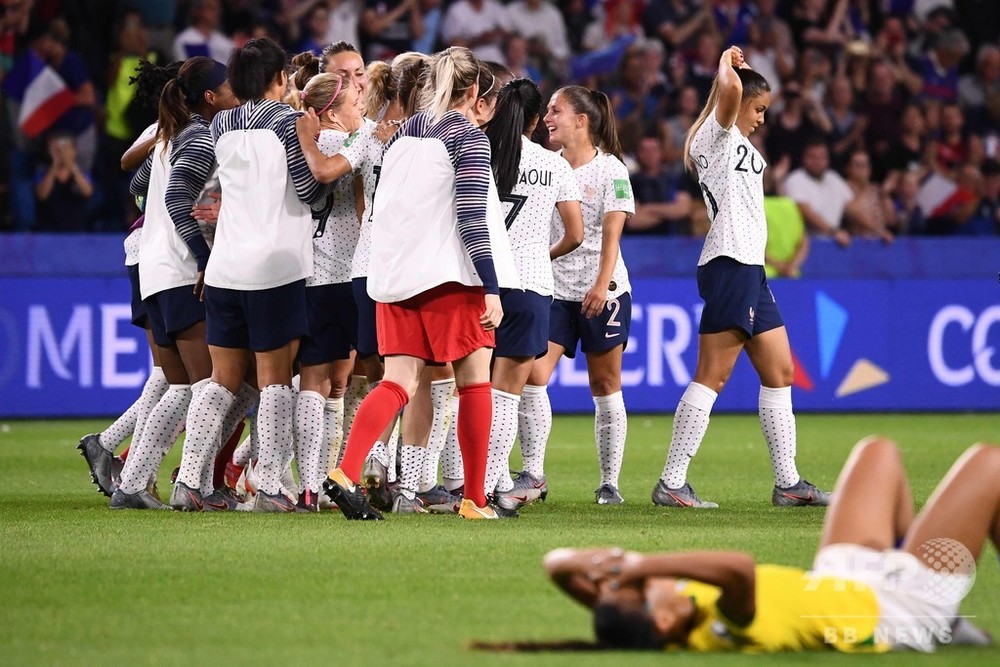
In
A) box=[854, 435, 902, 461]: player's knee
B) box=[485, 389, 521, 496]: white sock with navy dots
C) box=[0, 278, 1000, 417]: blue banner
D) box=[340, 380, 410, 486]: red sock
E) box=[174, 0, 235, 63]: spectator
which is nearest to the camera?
box=[854, 435, 902, 461]: player's knee

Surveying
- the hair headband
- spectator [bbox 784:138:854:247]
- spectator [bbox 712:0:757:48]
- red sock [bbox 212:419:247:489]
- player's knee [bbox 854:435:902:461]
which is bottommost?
red sock [bbox 212:419:247:489]

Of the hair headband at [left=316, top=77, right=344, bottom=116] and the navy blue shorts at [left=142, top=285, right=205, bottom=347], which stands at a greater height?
the hair headband at [left=316, top=77, right=344, bottom=116]

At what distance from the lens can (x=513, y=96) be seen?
318 inches

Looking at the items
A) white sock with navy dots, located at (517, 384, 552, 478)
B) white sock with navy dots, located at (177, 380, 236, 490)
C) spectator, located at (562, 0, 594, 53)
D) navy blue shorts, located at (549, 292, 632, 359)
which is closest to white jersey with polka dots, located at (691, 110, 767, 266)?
navy blue shorts, located at (549, 292, 632, 359)

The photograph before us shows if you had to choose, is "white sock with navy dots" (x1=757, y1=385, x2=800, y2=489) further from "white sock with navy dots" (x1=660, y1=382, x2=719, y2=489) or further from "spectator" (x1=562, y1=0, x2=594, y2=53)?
"spectator" (x1=562, y1=0, x2=594, y2=53)

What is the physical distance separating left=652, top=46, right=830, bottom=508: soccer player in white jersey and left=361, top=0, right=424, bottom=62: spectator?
8908 mm

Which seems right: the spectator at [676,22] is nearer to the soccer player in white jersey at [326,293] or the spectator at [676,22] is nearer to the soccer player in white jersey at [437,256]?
the soccer player in white jersey at [326,293]

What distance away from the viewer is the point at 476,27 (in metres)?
17.7

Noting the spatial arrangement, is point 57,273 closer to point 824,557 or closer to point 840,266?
point 840,266

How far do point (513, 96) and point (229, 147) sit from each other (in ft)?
4.61

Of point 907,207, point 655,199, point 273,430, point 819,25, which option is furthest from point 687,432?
point 819,25

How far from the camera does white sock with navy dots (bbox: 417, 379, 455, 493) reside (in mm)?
8055

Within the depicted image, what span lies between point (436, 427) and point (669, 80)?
35.8 feet

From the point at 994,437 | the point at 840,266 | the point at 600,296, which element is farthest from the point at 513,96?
the point at 840,266
